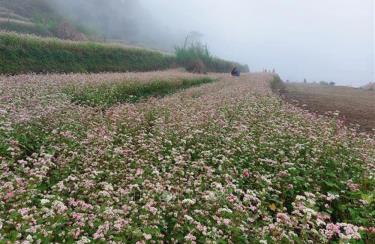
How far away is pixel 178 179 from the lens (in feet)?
20.9

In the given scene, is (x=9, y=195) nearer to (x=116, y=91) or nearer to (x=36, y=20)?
(x=116, y=91)

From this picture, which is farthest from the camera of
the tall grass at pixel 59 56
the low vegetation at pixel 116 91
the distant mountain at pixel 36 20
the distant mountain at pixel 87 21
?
the distant mountain at pixel 87 21

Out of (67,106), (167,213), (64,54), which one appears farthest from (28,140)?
(64,54)

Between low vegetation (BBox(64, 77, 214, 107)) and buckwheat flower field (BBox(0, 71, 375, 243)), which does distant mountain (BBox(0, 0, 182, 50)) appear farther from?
buckwheat flower field (BBox(0, 71, 375, 243))

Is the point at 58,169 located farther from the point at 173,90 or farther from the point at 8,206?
the point at 173,90

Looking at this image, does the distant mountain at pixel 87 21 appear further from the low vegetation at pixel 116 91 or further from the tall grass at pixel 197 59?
the low vegetation at pixel 116 91

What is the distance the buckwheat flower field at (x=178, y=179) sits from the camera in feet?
14.7

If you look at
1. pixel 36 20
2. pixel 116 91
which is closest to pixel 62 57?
pixel 116 91

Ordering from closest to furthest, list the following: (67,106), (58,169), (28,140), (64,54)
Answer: (58,169) < (28,140) < (67,106) < (64,54)

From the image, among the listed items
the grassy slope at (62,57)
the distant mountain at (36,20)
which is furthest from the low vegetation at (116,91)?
the distant mountain at (36,20)

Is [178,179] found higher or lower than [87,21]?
lower

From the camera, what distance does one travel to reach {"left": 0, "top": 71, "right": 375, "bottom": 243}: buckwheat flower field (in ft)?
14.7

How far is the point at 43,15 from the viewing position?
62125 mm

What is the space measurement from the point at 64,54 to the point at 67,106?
61.5 ft
